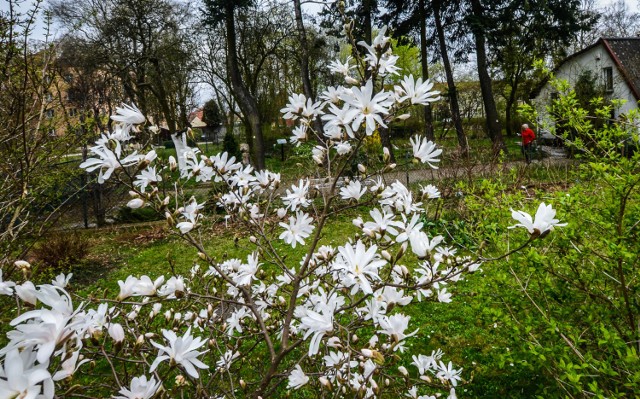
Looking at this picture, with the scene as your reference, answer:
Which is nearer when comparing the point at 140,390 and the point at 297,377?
the point at 140,390

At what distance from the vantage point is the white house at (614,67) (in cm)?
1673

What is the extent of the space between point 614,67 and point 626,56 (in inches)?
35.6

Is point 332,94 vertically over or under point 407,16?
under

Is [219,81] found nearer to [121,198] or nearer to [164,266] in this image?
[121,198]

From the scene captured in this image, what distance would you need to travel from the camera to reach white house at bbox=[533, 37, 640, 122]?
54.9ft

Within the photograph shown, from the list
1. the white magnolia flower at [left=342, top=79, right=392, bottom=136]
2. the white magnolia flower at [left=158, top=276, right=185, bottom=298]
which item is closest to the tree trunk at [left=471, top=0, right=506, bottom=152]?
the white magnolia flower at [left=342, top=79, right=392, bottom=136]

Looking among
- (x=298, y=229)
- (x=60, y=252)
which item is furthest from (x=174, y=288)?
(x=60, y=252)

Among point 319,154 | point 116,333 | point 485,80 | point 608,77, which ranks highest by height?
point 485,80

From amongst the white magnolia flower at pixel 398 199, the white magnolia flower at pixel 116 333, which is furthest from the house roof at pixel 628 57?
the white magnolia flower at pixel 116 333

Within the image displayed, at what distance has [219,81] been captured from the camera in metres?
20.1

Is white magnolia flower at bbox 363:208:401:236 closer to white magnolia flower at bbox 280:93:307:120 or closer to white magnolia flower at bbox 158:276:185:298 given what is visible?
white magnolia flower at bbox 280:93:307:120

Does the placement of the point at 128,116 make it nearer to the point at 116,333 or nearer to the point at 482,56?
the point at 116,333

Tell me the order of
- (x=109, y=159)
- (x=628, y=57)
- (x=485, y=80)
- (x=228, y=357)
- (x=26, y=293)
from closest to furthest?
(x=26, y=293), (x=109, y=159), (x=228, y=357), (x=485, y=80), (x=628, y=57)

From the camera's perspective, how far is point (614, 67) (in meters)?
17.5
